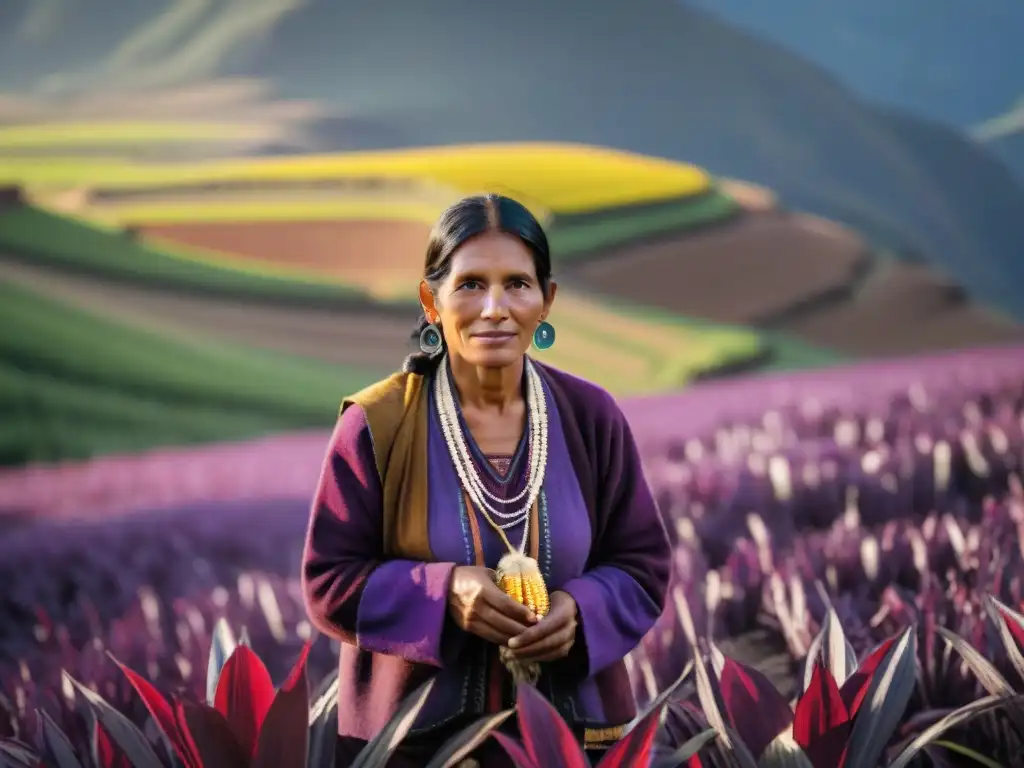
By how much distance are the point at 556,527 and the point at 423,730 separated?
358mm

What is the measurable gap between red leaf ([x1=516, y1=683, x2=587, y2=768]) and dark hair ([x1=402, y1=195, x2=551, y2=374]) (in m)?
0.56

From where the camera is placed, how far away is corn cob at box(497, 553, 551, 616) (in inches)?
69.4

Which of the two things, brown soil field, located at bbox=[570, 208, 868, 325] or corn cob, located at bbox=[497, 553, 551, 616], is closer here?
corn cob, located at bbox=[497, 553, 551, 616]

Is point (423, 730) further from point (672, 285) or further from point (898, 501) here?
point (672, 285)

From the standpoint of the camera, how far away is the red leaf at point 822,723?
6.03 ft

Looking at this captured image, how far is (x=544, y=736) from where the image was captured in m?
1.68

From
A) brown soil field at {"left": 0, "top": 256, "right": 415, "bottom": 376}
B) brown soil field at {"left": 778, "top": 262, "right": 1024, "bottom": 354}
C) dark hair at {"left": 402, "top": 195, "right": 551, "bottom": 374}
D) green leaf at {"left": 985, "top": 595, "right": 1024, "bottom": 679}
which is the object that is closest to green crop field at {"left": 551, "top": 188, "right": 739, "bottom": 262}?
brown soil field at {"left": 778, "top": 262, "right": 1024, "bottom": 354}

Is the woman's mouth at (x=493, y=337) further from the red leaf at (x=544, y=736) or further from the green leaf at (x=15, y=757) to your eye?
the green leaf at (x=15, y=757)

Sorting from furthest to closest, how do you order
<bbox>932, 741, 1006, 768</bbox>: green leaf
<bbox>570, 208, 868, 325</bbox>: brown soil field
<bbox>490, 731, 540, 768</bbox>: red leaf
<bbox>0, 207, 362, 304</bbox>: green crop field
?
<bbox>570, 208, 868, 325</bbox>: brown soil field
<bbox>0, 207, 362, 304</bbox>: green crop field
<bbox>932, 741, 1006, 768</bbox>: green leaf
<bbox>490, 731, 540, 768</bbox>: red leaf

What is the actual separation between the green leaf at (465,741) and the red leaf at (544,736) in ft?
0.32

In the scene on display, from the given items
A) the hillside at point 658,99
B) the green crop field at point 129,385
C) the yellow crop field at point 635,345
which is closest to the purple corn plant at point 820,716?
the green crop field at point 129,385

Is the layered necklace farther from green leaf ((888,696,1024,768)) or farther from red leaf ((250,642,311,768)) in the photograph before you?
green leaf ((888,696,1024,768))

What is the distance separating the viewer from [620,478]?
1.98 metres

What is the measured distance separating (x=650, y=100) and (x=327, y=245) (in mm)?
3507
